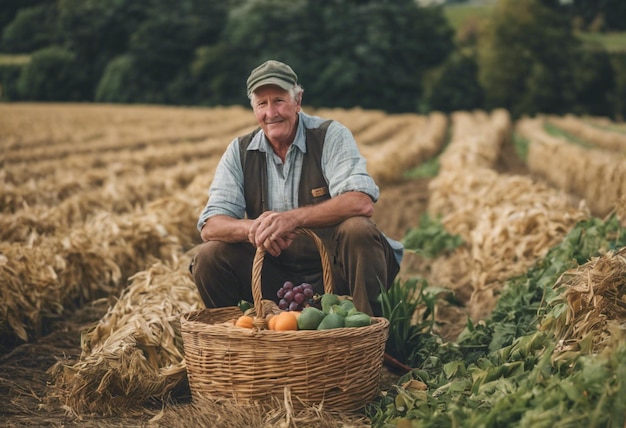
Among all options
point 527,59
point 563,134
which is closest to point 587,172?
point 563,134

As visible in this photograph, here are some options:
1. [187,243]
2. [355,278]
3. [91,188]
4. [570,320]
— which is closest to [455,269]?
[187,243]

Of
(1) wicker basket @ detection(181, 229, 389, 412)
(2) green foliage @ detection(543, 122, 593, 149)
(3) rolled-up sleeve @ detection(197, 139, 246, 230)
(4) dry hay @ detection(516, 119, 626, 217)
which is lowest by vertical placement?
(2) green foliage @ detection(543, 122, 593, 149)

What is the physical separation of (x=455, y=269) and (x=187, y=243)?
270cm

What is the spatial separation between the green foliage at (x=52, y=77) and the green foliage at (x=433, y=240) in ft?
134

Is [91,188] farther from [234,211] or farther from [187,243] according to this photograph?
[234,211]

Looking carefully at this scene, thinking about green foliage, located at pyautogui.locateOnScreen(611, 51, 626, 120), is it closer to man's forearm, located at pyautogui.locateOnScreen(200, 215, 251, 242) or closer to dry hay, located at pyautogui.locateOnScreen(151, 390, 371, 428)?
man's forearm, located at pyautogui.locateOnScreen(200, 215, 251, 242)

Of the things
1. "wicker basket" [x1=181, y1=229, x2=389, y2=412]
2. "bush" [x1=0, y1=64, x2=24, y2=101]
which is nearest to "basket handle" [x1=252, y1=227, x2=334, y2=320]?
"wicker basket" [x1=181, y1=229, x2=389, y2=412]

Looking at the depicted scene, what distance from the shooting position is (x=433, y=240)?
812 centimetres

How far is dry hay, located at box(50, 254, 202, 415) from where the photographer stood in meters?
3.92

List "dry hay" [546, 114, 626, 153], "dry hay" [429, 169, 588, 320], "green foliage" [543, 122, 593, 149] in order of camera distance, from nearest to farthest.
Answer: "dry hay" [429, 169, 588, 320], "dry hay" [546, 114, 626, 153], "green foliage" [543, 122, 593, 149]

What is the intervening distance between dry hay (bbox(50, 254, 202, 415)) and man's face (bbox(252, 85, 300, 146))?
123cm

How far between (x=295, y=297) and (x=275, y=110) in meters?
1.06

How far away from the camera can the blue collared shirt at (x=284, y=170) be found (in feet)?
14.5

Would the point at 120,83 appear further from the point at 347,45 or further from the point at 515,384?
the point at 515,384
